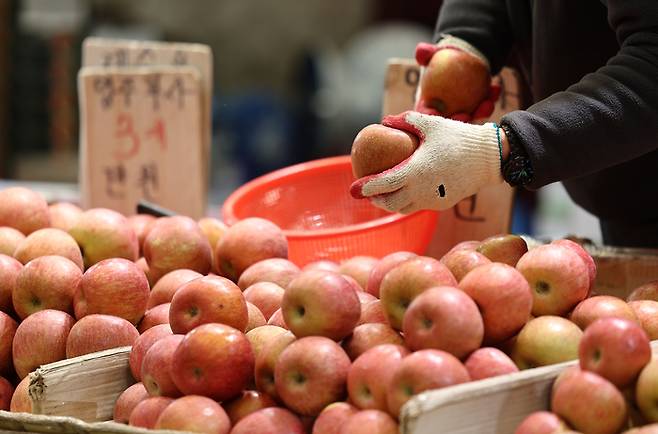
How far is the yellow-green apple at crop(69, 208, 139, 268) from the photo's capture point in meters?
1.69

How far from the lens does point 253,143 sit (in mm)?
4293

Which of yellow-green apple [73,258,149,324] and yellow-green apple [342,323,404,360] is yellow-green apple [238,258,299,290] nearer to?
yellow-green apple [73,258,149,324]

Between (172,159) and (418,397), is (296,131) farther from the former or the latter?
(418,397)

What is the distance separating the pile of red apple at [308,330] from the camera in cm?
112

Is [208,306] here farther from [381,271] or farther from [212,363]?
[381,271]

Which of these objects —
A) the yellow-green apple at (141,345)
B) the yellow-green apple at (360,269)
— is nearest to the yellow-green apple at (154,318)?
the yellow-green apple at (141,345)

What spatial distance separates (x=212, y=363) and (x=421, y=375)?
0.90ft

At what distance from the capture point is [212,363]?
1169mm

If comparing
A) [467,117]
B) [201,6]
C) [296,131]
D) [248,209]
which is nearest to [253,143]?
[296,131]

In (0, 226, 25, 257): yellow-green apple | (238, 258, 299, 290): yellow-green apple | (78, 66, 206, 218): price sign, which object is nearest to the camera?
(238, 258, 299, 290): yellow-green apple

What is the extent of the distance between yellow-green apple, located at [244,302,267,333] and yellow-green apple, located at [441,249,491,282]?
0.29 meters

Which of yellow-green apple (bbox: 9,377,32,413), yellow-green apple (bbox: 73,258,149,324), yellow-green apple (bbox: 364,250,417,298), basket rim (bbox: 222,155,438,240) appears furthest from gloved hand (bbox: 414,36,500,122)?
yellow-green apple (bbox: 9,377,32,413)

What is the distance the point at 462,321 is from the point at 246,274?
0.61 meters

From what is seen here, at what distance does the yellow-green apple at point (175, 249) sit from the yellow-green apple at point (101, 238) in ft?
0.13
